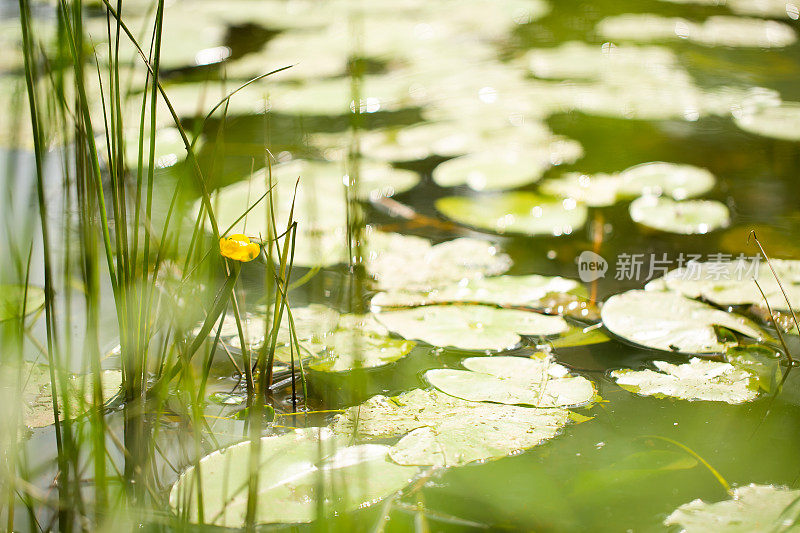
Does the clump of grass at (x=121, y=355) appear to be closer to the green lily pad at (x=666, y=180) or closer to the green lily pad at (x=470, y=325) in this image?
the green lily pad at (x=470, y=325)

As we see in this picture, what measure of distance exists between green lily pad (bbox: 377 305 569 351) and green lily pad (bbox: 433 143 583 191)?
0.53 meters

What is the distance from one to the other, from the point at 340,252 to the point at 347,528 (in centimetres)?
59

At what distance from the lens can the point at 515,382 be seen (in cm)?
74

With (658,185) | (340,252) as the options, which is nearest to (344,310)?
(340,252)

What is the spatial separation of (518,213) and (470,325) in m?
0.45

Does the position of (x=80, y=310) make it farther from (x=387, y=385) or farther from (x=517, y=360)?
(x=517, y=360)

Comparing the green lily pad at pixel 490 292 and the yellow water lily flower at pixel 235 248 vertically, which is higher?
the yellow water lily flower at pixel 235 248

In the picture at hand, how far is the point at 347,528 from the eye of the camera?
1.74 ft

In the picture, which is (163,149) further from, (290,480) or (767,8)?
(767,8)

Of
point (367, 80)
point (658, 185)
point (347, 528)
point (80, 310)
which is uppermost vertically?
Answer: point (367, 80)

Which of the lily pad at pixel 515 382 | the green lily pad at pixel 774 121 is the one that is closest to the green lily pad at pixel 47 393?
the lily pad at pixel 515 382

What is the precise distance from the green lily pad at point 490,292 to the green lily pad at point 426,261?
0.07 ft

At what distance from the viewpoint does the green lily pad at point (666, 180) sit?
50.3 inches

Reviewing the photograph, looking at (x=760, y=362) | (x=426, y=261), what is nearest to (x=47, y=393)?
(x=426, y=261)
